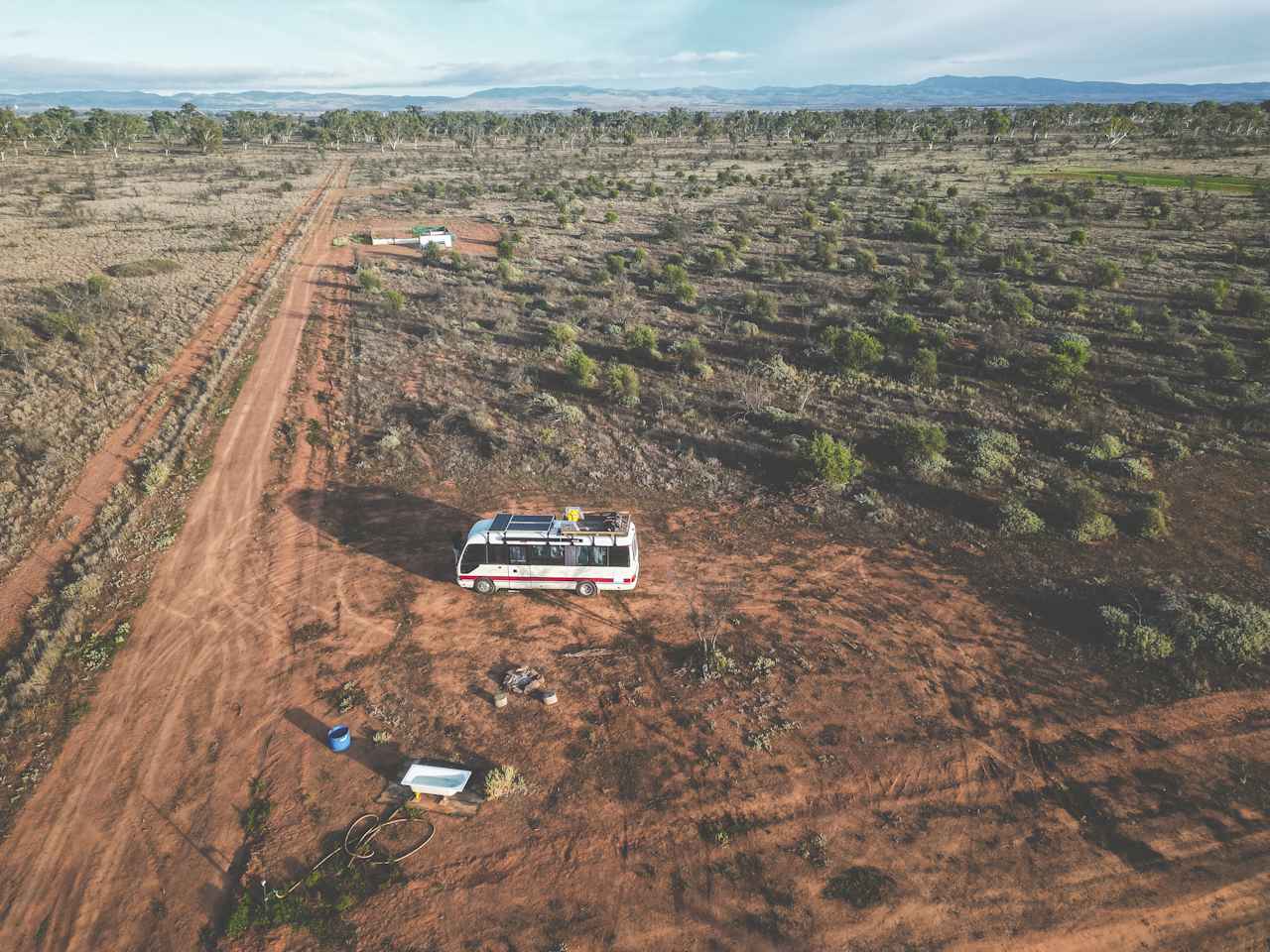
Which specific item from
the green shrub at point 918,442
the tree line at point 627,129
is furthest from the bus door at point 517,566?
the tree line at point 627,129

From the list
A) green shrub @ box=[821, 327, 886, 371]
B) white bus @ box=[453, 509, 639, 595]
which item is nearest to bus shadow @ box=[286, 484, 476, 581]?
white bus @ box=[453, 509, 639, 595]

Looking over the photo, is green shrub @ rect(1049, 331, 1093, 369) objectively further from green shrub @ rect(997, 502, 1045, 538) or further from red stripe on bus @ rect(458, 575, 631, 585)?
red stripe on bus @ rect(458, 575, 631, 585)

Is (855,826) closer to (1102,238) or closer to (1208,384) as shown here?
(1208,384)

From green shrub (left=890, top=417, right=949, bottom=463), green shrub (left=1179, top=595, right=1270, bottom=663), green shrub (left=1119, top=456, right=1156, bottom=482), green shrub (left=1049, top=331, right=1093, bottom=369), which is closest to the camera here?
green shrub (left=1179, top=595, right=1270, bottom=663)

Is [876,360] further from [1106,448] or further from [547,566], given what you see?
[547,566]

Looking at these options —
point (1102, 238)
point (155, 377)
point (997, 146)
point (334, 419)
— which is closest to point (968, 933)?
point (334, 419)

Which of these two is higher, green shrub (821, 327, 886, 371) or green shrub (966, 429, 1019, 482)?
green shrub (821, 327, 886, 371)
